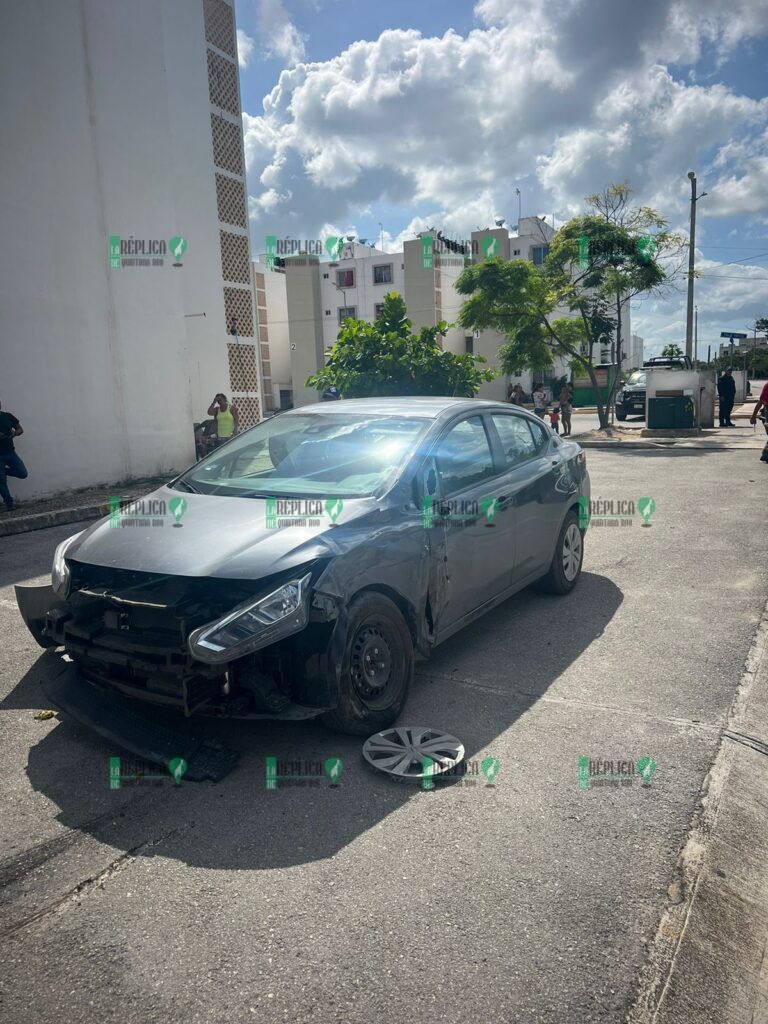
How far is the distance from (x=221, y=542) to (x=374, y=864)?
1559mm

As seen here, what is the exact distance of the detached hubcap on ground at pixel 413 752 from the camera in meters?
3.30

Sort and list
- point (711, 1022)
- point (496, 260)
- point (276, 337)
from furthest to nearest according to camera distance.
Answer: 1. point (276, 337)
2. point (496, 260)
3. point (711, 1022)

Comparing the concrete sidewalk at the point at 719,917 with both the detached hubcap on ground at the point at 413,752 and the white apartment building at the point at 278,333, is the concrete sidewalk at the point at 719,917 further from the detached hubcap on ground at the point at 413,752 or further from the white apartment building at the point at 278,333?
the white apartment building at the point at 278,333

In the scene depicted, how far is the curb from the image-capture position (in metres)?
9.80

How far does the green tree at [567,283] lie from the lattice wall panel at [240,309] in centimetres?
614

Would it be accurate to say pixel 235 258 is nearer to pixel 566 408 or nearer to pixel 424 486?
pixel 566 408

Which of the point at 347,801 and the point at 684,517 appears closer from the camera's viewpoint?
the point at 347,801

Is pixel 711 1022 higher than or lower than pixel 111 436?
lower

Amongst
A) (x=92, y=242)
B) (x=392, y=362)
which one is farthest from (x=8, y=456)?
(x=392, y=362)

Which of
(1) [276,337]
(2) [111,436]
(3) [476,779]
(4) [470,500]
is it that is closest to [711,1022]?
(3) [476,779]

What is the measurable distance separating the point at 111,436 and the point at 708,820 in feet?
40.9

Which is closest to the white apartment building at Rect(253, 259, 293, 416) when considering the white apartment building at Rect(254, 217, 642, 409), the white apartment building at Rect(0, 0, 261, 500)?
the white apartment building at Rect(254, 217, 642, 409)

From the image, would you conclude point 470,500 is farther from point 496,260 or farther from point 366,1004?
point 496,260

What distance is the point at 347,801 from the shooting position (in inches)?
→ 122
